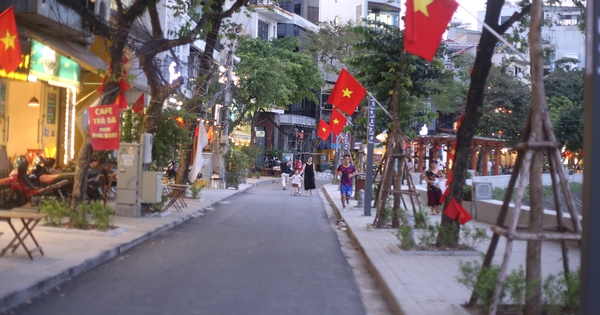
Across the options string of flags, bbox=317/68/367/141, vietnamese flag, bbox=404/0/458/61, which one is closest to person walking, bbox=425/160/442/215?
string of flags, bbox=317/68/367/141

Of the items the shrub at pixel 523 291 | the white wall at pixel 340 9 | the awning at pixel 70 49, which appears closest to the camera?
the shrub at pixel 523 291

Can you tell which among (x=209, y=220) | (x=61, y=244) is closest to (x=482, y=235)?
(x=61, y=244)

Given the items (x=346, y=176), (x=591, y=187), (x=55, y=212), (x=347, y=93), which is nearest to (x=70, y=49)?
(x=55, y=212)

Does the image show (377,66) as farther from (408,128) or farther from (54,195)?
(54,195)

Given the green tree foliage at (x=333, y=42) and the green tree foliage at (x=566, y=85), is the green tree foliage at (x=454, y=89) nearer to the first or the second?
the green tree foliage at (x=566, y=85)

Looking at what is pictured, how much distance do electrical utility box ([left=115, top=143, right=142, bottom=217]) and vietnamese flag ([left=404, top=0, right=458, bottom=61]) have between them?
10.5m

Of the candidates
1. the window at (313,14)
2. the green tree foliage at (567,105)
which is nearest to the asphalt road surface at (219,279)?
the green tree foliage at (567,105)

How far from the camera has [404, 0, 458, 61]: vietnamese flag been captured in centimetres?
749

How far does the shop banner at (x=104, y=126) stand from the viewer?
13531mm

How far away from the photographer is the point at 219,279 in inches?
360

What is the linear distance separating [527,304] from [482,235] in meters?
4.74

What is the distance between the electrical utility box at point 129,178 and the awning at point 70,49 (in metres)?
2.29

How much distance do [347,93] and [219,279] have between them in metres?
8.01

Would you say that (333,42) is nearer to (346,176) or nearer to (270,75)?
(270,75)
